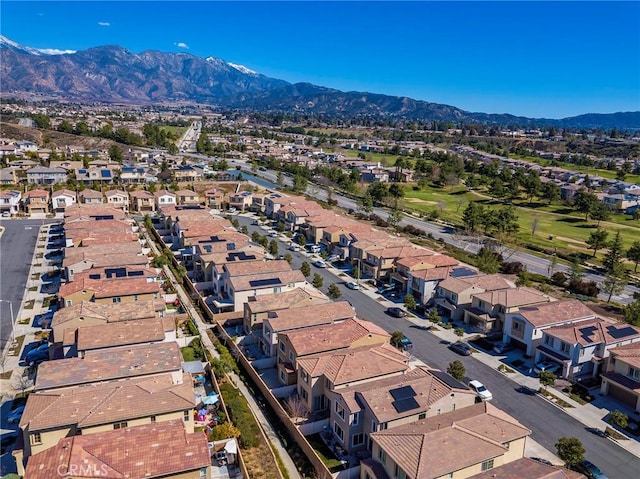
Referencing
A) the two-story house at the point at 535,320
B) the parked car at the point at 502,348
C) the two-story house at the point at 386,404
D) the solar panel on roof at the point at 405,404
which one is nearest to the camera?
the two-story house at the point at 386,404

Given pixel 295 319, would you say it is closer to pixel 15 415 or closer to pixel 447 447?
pixel 447 447

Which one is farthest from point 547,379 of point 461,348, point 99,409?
point 99,409

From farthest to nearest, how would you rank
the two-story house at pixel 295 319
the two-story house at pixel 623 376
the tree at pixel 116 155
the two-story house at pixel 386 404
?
the tree at pixel 116 155
the two-story house at pixel 295 319
the two-story house at pixel 623 376
the two-story house at pixel 386 404

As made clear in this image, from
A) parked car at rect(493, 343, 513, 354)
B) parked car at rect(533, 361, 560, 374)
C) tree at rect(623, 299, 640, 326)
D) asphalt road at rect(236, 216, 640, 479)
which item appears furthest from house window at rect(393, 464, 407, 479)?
tree at rect(623, 299, 640, 326)

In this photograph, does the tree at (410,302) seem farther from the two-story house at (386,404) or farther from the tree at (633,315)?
the tree at (633,315)

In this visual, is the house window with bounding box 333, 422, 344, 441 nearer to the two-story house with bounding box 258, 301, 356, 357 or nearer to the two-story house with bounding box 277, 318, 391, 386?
the two-story house with bounding box 277, 318, 391, 386

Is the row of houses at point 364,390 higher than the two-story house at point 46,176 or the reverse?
the reverse

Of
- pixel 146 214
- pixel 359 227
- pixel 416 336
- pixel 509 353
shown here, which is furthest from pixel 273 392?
pixel 146 214

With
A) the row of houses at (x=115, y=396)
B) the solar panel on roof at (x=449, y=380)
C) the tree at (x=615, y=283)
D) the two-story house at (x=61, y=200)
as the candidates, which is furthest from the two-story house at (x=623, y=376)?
the two-story house at (x=61, y=200)
